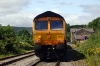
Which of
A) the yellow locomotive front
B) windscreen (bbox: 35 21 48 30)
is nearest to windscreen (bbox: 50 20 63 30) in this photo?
the yellow locomotive front

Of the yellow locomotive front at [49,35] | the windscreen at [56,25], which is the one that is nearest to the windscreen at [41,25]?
the yellow locomotive front at [49,35]

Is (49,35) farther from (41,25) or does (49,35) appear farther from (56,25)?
(41,25)

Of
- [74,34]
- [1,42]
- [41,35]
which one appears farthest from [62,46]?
[74,34]

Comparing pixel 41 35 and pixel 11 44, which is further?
pixel 11 44

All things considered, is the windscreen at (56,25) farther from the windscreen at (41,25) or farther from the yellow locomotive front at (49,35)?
the windscreen at (41,25)

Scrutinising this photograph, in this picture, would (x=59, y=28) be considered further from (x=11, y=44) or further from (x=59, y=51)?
(x=11, y=44)

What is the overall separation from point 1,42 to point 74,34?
77.8 meters

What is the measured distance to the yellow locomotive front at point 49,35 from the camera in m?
17.4

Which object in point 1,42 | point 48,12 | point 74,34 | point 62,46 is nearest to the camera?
point 62,46

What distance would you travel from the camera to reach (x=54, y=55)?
17.9m

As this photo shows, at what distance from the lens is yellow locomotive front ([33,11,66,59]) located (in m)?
17.4

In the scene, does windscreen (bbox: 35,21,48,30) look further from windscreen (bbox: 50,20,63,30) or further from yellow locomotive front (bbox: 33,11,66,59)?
windscreen (bbox: 50,20,63,30)

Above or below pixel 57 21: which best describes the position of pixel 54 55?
below

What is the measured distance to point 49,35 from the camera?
17.5 metres
